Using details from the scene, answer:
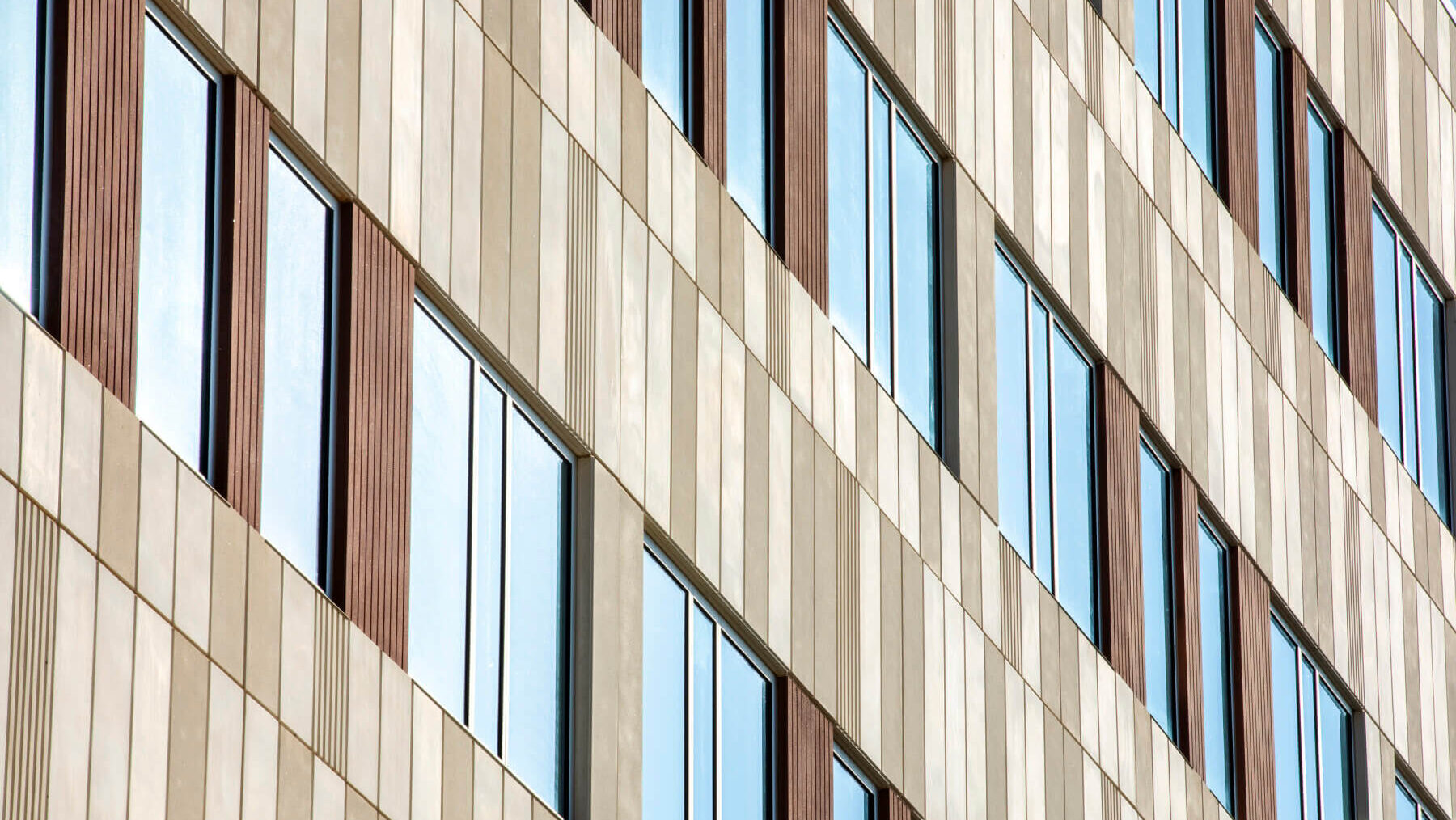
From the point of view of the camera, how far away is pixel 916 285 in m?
23.9

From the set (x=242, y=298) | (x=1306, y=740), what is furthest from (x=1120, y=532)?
(x=242, y=298)

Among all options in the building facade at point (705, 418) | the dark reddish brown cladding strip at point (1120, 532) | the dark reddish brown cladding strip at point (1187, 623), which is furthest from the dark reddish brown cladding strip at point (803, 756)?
the dark reddish brown cladding strip at point (1187, 623)

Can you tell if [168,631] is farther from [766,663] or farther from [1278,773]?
[1278,773]

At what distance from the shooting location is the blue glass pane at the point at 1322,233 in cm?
3250

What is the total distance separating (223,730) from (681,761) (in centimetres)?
558

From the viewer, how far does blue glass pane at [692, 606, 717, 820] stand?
19344mm

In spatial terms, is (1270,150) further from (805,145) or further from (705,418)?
(705,418)

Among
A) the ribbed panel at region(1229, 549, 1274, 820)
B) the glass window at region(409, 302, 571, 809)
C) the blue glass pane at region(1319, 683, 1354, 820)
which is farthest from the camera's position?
the blue glass pane at region(1319, 683, 1354, 820)

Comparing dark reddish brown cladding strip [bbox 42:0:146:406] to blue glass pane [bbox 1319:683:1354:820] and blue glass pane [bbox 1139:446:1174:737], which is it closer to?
blue glass pane [bbox 1139:446:1174:737]

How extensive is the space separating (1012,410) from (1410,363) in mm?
11541

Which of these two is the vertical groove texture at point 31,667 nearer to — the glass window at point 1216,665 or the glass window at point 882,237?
the glass window at point 882,237

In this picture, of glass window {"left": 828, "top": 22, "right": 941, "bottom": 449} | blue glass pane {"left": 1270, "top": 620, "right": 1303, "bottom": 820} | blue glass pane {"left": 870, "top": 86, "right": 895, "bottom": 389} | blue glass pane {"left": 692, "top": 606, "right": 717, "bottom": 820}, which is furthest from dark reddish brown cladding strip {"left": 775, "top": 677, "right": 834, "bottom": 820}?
blue glass pane {"left": 1270, "top": 620, "right": 1303, "bottom": 820}

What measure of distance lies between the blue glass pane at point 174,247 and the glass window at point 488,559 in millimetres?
2233

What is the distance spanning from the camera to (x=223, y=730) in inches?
554
